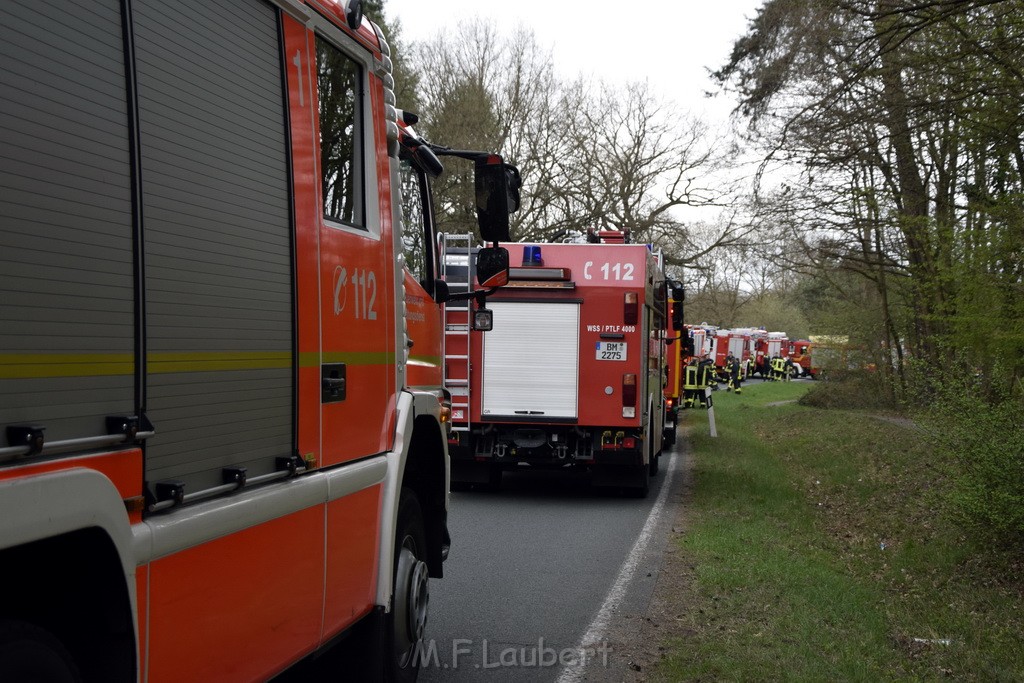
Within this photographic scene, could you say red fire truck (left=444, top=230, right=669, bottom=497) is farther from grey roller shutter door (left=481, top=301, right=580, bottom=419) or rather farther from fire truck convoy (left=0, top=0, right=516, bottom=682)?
fire truck convoy (left=0, top=0, right=516, bottom=682)

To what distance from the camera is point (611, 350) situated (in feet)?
43.1

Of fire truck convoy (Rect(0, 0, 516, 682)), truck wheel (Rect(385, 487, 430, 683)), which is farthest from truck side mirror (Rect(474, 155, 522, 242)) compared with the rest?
truck wheel (Rect(385, 487, 430, 683))

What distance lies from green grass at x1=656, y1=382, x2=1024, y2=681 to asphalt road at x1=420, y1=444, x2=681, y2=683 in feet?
1.65

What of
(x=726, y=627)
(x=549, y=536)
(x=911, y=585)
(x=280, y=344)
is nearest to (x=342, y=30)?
(x=280, y=344)

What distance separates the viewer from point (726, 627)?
7.06m

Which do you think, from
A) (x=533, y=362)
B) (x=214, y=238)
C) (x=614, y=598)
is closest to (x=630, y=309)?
(x=533, y=362)

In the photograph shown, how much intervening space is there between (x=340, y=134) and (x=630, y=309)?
8985mm

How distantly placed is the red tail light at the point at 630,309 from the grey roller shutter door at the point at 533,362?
59cm

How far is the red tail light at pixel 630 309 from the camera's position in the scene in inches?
517

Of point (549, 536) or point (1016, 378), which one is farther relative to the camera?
point (549, 536)

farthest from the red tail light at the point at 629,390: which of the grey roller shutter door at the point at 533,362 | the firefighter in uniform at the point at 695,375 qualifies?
the firefighter in uniform at the point at 695,375

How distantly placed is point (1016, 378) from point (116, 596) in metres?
8.93

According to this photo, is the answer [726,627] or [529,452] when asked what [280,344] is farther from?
[529,452]

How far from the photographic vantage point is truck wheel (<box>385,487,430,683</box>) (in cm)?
491
